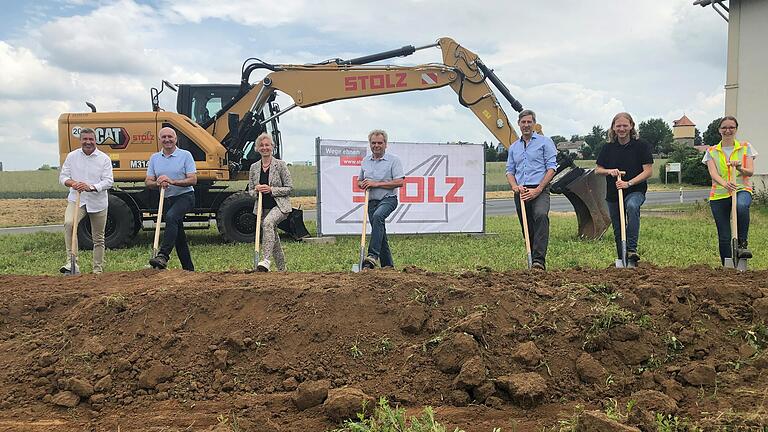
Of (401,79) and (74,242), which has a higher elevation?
(401,79)

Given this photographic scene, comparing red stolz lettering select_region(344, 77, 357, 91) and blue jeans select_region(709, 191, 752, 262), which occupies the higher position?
red stolz lettering select_region(344, 77, 357, 91)

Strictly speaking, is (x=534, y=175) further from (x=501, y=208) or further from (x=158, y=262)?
(x=501, y=208)

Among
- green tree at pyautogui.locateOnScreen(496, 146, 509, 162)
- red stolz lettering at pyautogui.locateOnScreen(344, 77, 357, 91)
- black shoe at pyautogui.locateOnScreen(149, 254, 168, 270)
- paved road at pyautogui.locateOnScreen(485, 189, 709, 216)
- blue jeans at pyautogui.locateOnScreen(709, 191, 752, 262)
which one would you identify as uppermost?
red stolz lettering at pyautogui.locateOnScreen(344, 77, 357, 91)

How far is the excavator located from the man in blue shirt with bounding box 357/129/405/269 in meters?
5.13

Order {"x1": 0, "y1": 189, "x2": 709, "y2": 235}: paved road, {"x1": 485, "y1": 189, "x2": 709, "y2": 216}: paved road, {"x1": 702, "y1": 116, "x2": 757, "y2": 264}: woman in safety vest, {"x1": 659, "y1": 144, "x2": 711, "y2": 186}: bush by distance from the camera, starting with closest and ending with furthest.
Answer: {"x1": 702, "y1": 116, "x2": 757, "y2": 264}: woman in safety vest
{"x1": 0, "y1": 189, "x2": 709, "y2": 235}: paved road
{"x1": 485, "y1": 189, "x2": 709, "y2": 216}: paved road
{"x1": 659, "y1": 144, "x2": 711, "y2": 186}: bush

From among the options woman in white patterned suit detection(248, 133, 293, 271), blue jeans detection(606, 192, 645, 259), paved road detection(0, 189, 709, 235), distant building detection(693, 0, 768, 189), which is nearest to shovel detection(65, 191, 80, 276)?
woman in white patterned suit detection(248, 133, 293, 271)

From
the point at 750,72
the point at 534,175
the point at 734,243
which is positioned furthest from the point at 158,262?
the point at 750,72

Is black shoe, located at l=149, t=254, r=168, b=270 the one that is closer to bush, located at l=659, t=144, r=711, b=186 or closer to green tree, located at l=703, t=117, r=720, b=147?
bush, located at l=659, t=144, r=711, b=186

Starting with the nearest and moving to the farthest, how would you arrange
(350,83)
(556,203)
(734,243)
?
(734,243)
(350,83)
(556,203)

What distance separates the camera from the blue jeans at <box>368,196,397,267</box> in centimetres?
651

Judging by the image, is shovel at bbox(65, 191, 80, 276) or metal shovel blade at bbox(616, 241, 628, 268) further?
shovel at bbox(65, 191, 80, 276)

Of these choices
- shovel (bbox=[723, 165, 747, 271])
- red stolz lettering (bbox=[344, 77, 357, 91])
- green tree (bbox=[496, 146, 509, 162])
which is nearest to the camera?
shovel (bbox=[723, 165, 747, 271])

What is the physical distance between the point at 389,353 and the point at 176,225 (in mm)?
3854

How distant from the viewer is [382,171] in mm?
6723
